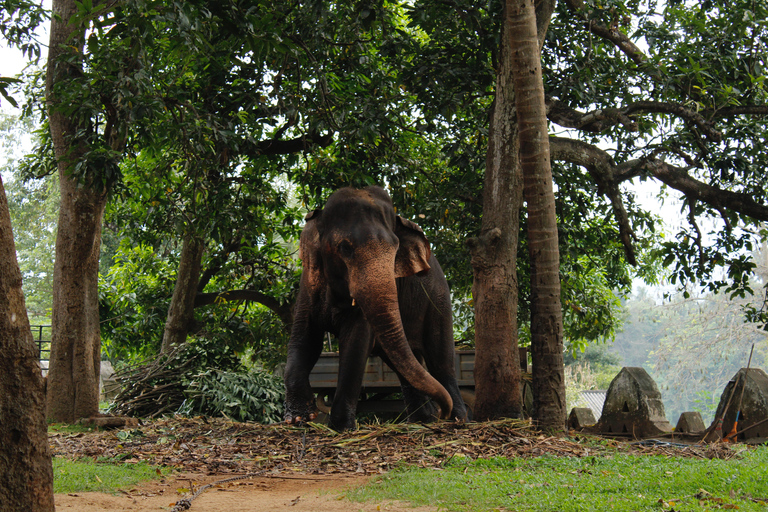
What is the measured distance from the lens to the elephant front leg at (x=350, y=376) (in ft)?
23.0

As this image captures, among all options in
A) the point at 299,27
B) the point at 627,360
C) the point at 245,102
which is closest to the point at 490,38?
the point at 299,27

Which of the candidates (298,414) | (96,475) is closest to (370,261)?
(298,414)

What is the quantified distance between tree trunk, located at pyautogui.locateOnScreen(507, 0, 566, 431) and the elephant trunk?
0.96 meters

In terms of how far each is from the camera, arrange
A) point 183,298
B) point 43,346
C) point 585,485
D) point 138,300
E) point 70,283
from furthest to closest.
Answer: point 43,346 → point 138,300 → point 183,298 → point 70,283 → point 585,485

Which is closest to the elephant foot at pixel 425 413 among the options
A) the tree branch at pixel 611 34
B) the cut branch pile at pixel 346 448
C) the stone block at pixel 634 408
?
the cut branch pile at pixel 346 448

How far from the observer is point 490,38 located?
829 centimetres

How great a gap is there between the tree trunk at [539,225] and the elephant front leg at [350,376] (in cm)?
180

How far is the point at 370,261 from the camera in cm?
679

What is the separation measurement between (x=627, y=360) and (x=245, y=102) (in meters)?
67.4

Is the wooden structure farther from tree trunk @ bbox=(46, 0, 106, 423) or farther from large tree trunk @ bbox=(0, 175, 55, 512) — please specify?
large tree trunk @ bbox=(0, 175, 55, 512)

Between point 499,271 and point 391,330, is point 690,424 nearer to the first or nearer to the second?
point 499,271

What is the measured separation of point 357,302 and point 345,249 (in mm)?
585

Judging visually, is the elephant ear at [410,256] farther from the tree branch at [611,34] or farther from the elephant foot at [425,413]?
the tree branch at [611,34]

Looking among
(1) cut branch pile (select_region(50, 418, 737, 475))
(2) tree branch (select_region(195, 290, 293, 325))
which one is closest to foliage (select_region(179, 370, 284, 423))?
(1) cut branch pile (select_region(50, 418, 737, 475))
